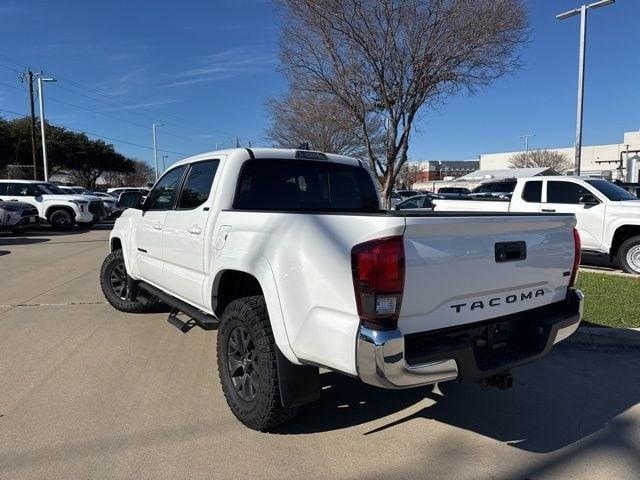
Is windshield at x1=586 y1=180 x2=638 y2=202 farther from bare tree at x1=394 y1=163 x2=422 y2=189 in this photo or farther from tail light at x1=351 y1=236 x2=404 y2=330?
bare tree at x1=394 y1=163 x2=422 y2=189

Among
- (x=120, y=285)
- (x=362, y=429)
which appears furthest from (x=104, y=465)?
(x=120, y=285)

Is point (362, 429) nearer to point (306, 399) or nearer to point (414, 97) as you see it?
point (306, 399)

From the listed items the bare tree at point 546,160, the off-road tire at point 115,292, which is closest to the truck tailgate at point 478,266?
the off-road tire at point 115,292

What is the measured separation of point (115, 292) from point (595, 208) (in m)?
8.57

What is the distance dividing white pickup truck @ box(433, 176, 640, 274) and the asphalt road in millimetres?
4904

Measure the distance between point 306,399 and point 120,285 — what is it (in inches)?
171

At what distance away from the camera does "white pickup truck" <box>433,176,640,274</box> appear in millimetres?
9324

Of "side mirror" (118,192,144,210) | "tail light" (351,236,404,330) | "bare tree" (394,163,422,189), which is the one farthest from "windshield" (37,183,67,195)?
"bare tree" (394,163,422,189)

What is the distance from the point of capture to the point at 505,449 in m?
3.34

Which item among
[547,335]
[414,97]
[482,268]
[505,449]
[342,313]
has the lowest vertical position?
[505,449]

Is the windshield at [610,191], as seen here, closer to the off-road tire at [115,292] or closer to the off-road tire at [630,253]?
the off-road tire at [630,253]

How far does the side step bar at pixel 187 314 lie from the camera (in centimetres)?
419

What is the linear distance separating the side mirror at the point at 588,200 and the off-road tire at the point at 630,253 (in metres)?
0.90

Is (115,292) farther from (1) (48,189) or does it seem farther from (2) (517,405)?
(1) (48,189)
